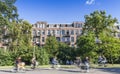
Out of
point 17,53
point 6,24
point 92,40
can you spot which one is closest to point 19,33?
point 6,24

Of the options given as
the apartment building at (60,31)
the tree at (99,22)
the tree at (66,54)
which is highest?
the apartment building at (60,31)

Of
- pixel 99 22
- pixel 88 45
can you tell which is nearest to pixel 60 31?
pixel 99 22

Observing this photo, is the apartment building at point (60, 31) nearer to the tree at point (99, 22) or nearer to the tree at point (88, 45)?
the tree at point (99, 22)

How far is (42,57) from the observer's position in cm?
5409

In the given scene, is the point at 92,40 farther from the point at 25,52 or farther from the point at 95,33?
the point at 25,52

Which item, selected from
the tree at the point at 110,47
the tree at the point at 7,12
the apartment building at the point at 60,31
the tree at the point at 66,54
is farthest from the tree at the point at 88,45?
the apartment building at the point at 60,31

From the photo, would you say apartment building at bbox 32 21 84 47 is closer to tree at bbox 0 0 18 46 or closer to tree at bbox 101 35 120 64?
tree at bbox 0 0 18 46

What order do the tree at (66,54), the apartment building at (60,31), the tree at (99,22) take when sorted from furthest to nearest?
the apartment building at (60,31), the tree at (66,54), the tree at (99,22)

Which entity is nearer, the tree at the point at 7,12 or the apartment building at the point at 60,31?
the tree at the point at 7,12

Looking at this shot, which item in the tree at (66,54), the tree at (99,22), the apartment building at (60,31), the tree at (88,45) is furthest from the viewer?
the apartment building at (60,31)

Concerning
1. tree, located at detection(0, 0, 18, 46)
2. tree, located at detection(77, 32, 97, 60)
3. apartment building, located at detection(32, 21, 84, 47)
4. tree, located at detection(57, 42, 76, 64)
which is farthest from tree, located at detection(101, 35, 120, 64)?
apartment building, located at detection(32, 21, 84, 47)

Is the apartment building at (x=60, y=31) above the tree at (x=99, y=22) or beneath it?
above

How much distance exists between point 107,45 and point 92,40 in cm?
271

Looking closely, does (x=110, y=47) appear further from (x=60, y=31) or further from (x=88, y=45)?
(x=60, y=31)
